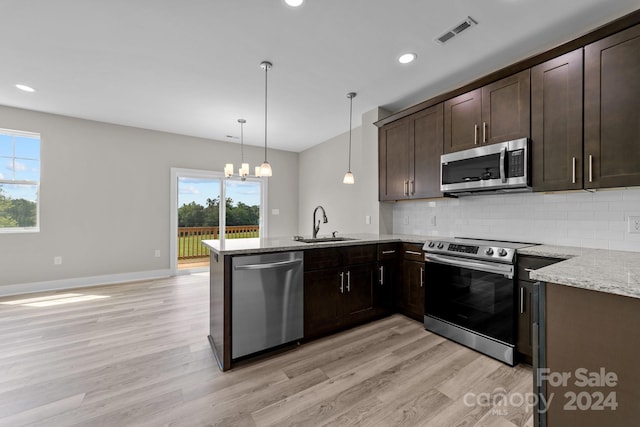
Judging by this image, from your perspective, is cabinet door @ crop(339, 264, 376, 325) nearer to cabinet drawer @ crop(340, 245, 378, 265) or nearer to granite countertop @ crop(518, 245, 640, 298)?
cabinet drawer @ crop(340, 245, 378, 265)

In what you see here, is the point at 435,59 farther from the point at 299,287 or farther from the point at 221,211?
the point at 221,211

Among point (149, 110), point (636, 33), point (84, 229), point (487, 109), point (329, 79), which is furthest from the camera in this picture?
point (84, 229)

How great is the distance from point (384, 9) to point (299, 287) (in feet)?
7.73

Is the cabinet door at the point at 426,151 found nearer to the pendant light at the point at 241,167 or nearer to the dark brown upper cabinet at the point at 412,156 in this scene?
the dark brown upper cabinet at the point at 412,156

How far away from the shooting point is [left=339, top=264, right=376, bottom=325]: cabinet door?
2758mm

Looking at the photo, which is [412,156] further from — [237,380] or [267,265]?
[237,380]

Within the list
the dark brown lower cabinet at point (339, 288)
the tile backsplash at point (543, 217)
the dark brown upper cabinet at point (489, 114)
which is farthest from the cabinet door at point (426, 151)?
the dark brown lower cabinet at point (339, 288)

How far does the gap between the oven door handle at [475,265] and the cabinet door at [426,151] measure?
2.58 ft

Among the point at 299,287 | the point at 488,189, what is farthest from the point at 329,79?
the point at 299,287

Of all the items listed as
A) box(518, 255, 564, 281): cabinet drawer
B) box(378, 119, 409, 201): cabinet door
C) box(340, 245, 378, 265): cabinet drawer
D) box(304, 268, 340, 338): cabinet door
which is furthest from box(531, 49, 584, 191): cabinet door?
box(304, 268, 340, 338): cabinet door

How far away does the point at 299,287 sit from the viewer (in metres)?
2.42

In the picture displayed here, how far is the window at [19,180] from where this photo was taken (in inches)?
156

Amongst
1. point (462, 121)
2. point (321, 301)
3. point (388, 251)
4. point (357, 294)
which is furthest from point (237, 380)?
point (462, 121)

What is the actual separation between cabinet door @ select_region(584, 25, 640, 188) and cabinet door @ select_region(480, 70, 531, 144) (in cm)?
39
